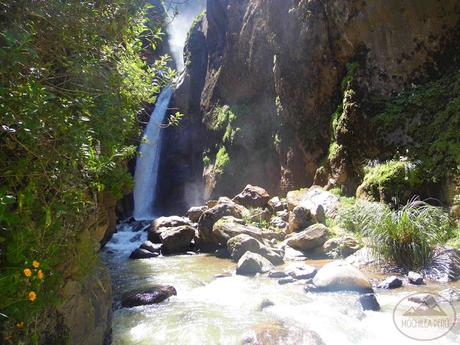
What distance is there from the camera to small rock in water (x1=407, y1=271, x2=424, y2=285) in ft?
21.5

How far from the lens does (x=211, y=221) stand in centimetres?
1302

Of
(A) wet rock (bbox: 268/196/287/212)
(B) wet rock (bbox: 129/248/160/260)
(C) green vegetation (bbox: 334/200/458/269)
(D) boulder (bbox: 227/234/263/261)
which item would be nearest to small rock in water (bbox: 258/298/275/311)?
(C) green vegetation (bbox: 334/200/458/269)

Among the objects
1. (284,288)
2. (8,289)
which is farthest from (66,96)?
(284,288)

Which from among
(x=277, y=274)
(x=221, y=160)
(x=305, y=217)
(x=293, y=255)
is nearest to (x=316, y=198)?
(x=305, y=217)

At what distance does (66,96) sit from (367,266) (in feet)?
21.9

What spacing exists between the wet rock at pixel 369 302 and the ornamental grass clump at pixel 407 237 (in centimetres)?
187

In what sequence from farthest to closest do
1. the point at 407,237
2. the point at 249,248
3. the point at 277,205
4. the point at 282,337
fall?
1. the point at 277,205
2. the point at 249,248
3. the point at 407,237
4. the point at 282,337

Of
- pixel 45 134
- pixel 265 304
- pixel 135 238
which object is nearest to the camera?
pixel 45 134

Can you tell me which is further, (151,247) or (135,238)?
(135,238)

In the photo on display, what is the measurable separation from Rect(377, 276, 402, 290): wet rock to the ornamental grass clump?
0.80m

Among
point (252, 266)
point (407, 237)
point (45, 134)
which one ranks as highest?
point (45, 134)

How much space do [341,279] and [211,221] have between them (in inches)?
269

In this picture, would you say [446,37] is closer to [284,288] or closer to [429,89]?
[429,89]

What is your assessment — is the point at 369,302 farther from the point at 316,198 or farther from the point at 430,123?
the point at 316,198
